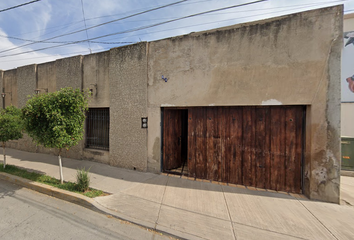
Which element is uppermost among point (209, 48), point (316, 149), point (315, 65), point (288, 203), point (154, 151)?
point (209, 48)

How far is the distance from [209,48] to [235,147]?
10.4 ft

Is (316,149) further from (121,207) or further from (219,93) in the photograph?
(121,207)

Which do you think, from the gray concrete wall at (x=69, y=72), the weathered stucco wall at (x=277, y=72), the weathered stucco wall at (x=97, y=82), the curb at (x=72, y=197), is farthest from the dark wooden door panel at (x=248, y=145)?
the gray concrete wall at (x=69, y=72)

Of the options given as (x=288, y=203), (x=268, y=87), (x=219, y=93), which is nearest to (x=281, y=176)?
(x=288, y=203)

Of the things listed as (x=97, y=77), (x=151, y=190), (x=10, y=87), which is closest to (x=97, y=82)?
(x=97, y=77)

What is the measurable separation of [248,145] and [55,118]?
5410 mm

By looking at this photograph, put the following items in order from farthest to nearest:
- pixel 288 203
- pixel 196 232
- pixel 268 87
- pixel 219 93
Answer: pixel 219 93
pixel 268 87
pixel 288 203
pixel 196 232

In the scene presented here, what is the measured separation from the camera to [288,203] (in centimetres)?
348

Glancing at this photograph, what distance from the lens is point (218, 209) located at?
3203 millimetres

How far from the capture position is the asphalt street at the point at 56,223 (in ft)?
8.17

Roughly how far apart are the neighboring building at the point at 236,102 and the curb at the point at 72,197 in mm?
2053

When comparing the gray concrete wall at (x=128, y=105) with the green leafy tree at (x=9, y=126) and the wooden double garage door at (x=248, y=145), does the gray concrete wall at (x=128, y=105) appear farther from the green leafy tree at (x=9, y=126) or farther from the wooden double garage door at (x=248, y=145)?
the green leafy tree at (x=9, y=126)

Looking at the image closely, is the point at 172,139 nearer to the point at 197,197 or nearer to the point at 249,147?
the point at 197,197

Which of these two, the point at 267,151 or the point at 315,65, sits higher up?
the point at 315,65
